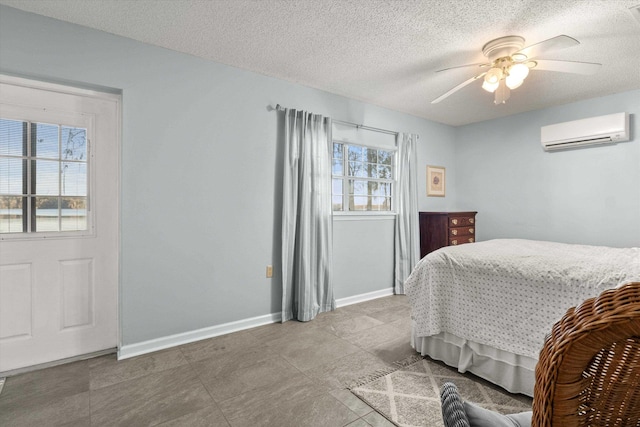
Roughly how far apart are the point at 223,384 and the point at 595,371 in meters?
2.10

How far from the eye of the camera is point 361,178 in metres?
4.11

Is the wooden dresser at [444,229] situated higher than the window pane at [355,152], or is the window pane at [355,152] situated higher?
the window pane at [355,152]

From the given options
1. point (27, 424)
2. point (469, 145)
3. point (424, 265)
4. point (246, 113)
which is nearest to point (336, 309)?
point (424, 265)

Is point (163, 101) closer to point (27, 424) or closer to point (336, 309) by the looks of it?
A: point (27, 424)

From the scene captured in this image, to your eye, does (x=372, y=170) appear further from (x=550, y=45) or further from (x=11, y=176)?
(x=11, y=176)

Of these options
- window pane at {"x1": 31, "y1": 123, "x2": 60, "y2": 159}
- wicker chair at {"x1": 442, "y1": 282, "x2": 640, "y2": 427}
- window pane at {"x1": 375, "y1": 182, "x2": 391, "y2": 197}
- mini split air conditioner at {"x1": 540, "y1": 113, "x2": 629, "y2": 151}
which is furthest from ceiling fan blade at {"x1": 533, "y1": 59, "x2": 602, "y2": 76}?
window pane at {"x1": 31, "y1": 123, "x2": 60, "y2": 159}

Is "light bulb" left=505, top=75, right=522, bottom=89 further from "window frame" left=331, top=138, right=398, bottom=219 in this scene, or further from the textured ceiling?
"window frame" left=331, top=138, right=398, bottom=219

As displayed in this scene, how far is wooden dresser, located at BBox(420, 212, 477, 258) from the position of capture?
173 inches

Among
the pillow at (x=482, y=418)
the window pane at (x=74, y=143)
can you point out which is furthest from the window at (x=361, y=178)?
the pillow at (x=482, y=418)

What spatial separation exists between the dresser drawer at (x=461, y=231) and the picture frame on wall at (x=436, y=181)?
2.21 ft

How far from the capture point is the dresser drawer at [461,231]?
4.41 meters

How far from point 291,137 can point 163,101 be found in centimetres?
120

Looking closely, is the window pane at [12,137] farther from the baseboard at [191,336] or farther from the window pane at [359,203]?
the window pane at [359,203]

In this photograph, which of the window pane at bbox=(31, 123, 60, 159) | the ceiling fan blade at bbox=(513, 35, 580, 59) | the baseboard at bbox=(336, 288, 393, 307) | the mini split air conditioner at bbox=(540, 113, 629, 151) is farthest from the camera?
the baseboard at bbox=(336, 288, 393, 307)
